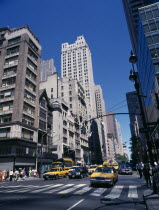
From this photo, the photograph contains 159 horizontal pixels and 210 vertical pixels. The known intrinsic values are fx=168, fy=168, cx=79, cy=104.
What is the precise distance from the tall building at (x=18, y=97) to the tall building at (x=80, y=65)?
66.9 m

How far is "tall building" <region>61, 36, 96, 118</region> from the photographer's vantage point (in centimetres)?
11544

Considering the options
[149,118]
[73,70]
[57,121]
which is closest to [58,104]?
[57,121]

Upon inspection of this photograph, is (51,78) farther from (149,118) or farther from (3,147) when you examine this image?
(149,118)

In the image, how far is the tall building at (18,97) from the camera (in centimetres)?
3497

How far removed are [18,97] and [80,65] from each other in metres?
89.6

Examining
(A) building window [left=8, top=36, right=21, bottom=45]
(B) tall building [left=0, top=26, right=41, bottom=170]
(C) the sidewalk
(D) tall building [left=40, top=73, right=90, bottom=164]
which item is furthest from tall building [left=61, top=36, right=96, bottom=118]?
(C) the sidewalk

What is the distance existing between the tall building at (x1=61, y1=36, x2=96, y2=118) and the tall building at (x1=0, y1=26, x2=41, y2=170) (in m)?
66.9

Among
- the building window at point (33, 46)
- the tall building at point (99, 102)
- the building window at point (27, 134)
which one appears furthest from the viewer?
the tall building at point (99, 102)

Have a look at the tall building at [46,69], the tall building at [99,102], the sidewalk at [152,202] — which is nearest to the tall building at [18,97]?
the sidewalk at [152,202]

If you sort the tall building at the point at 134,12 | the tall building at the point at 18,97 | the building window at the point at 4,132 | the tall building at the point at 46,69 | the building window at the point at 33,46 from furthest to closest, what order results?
the tall building at the point at 46,69, the tall building at the point at 134,12, the building window at the point at 33,46, the building window at the point at 4,132, the tall building at the point at 18,97

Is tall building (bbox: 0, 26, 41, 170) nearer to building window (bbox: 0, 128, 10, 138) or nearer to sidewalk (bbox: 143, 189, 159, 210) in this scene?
building window (bbox: 0, 128, 10, 138)

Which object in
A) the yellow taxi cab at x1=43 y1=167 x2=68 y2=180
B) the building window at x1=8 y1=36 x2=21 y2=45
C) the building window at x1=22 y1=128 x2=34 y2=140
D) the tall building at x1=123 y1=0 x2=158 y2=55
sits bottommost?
the yellow taxi cab at x1=43 y1=167 x2=68 y2=180

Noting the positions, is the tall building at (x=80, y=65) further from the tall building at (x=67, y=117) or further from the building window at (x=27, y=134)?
the building window at (x=27, y=134)

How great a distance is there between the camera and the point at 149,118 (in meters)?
8.02
